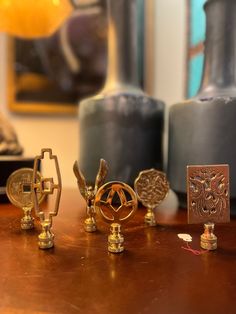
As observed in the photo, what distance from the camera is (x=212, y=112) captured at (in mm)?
554

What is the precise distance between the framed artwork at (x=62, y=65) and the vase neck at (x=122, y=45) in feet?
1.10

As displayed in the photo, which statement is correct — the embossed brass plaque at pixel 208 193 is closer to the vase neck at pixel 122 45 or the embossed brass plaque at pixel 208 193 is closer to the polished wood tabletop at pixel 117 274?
the polished wood tabletop at pixel 117 274

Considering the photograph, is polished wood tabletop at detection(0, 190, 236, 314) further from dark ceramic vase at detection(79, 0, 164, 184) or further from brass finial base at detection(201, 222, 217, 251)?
dark ceramic vase at detection(79, 0, 164, 184)

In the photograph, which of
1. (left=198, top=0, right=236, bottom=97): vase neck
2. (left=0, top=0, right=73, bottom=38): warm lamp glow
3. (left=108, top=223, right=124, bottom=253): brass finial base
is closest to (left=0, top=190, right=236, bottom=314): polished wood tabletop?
(left=108, top=223, right=124, bottom=253): brass finial base

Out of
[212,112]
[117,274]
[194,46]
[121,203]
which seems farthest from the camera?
[194,46]

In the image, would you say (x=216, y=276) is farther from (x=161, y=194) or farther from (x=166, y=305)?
(x=161, y=194)

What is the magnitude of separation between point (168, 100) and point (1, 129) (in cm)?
62

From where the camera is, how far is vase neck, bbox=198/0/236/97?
0.58m

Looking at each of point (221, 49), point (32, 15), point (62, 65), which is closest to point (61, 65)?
point (62, 65)

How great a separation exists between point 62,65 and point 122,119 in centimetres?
51

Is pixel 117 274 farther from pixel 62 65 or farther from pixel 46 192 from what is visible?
pixel 62 65

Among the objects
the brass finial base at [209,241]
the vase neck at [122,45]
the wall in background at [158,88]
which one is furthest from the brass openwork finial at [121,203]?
the wall in background at [158,88]

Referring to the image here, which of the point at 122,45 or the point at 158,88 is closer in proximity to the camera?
the point at 122,45

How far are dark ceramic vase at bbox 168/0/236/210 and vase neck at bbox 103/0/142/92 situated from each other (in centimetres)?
16
